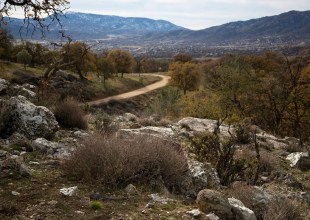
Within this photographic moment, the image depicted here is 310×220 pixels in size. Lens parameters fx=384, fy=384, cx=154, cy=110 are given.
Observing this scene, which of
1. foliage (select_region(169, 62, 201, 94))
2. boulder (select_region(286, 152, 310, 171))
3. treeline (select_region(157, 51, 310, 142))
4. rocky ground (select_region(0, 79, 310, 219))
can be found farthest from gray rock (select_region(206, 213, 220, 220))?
foliage (select_region(169, 62, 201, 94))

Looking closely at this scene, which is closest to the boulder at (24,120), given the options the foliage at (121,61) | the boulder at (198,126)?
the boulder at (198,126)

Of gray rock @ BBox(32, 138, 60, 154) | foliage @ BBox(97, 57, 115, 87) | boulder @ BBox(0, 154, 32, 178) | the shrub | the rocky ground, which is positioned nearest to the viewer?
the rocky ground

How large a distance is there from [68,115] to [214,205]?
846 cm

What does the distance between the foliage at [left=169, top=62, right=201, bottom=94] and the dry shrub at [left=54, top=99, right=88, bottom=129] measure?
203ft

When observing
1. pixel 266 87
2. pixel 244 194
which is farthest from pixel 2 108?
pixel 266 87

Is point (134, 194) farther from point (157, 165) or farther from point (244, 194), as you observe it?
point (244, 194)

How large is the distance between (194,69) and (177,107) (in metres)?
34.9

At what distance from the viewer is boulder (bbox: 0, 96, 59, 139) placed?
11.6 metres

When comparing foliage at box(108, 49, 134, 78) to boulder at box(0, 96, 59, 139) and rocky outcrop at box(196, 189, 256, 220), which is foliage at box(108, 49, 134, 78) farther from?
rocky outcrop at box(196, 189, 256, 220)

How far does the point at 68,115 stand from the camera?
1416 centimetres

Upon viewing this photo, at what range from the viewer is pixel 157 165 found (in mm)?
8531

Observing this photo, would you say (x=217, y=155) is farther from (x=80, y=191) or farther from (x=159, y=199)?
(x=80, y=191)

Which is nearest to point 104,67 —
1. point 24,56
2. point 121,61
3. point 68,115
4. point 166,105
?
point 24,56

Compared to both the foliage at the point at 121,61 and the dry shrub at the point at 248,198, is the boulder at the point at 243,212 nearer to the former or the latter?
the dry shrub at the point at 248,198
